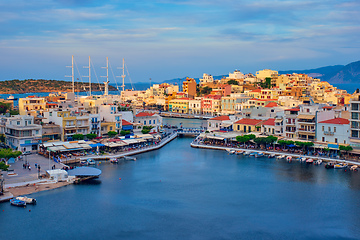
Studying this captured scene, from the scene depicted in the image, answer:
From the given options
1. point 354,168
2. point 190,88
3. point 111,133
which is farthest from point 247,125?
point 190,88

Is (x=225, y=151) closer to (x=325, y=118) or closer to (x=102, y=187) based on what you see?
(x=325, y=118)

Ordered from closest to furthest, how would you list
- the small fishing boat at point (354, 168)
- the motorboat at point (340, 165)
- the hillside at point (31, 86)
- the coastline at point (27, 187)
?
1. the coastline at point (27, 187)
2. the small fishing boat at point (354, 168)
3. the motorboat at point (340, 165)
4. the hillside at point (31, 86)

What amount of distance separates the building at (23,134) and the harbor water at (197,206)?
5.41 metres

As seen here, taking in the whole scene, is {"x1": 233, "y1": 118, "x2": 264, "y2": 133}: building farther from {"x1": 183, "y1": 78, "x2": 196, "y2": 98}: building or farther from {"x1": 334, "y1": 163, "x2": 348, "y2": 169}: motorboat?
{"x1": 183, "y1": 78, "x2": 196, "y2": 98}: building

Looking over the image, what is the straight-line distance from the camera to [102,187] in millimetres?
21016

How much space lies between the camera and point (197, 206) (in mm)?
18281

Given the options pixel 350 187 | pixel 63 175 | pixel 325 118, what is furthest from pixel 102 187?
pixel 325 118

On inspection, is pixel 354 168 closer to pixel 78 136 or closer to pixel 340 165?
pixel 340 165

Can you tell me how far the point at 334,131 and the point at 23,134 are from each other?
2012 centimetres

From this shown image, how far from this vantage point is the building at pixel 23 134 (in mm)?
27375

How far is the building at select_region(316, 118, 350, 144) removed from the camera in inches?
1094

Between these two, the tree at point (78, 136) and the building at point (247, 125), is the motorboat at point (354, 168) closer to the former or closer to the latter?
the building at point (247, 125)

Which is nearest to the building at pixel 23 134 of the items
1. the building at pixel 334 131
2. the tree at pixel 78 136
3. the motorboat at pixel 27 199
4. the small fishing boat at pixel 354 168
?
the tree at pixel 78 136

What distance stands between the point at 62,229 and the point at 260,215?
768 centimetres
